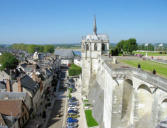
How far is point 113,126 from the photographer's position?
1692 centimetres

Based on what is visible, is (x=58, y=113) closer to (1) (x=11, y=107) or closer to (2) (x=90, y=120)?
(2) (x=90, y=120)

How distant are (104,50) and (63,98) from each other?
17.2m

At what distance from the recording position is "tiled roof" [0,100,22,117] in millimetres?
21350

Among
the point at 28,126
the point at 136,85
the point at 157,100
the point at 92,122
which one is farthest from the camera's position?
the point at 92,122

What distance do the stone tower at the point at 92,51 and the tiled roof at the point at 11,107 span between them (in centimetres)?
1883

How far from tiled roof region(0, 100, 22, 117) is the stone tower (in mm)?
18834

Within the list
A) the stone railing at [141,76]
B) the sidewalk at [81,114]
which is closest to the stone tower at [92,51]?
the sidewalk at [81,114]

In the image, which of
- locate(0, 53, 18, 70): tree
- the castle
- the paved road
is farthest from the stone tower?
locate(0, 53, 18, 70): tree

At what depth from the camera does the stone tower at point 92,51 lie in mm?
35531

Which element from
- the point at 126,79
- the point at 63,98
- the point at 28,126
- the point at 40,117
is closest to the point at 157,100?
the point at 126,79

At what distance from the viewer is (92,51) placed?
3591 centimetres

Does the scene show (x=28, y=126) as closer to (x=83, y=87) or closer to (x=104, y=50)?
(x=83, y=87)

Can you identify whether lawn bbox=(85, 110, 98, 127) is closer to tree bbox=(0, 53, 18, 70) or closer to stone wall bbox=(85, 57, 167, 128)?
stone wall bbox=(85, 57, 167, 128)

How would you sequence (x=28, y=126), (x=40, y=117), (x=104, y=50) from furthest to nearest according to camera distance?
(x=104, y=50) < (x=40, y=117) < (x=28, y=126)
